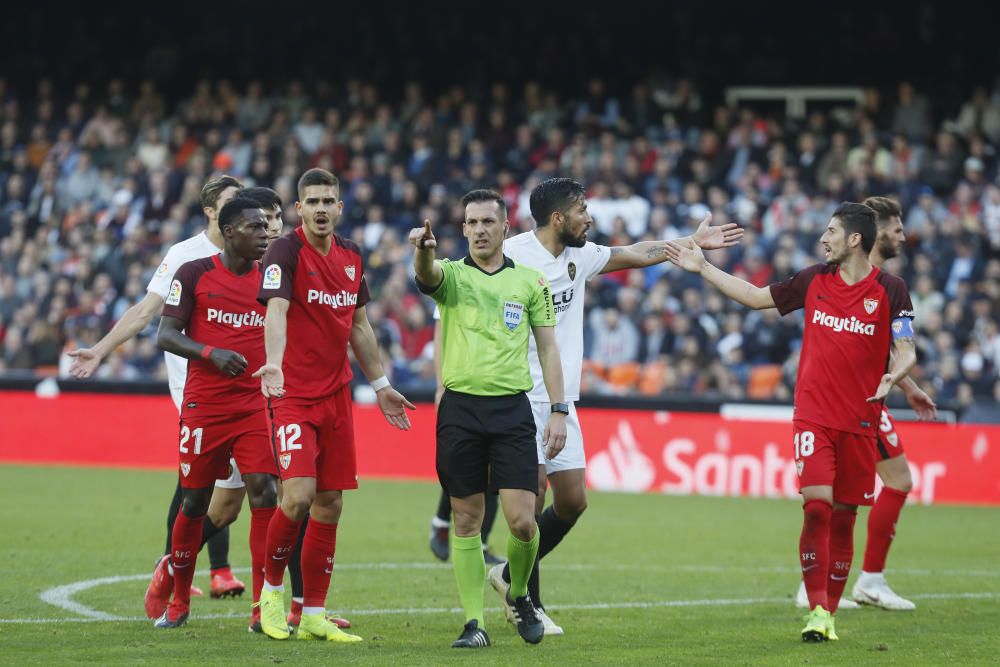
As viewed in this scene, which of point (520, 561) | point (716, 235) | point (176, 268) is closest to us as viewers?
point (520, 561)

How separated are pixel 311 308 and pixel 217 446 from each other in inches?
39.8

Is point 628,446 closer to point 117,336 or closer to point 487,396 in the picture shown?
point 117,336

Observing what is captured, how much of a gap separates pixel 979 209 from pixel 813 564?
49.8 feet

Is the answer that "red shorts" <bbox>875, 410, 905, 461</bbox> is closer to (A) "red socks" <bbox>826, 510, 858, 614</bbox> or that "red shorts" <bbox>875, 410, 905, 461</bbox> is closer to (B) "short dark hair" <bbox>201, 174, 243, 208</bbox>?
(A) "red socks" <bbox>826, 510, 858, 614</bbox>

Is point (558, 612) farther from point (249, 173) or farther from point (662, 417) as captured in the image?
Answer: point (249, 173)

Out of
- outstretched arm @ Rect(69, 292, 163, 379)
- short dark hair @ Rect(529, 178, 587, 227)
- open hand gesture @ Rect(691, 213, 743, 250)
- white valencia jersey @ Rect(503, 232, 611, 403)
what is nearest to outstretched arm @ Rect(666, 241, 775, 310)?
open hand gesture @ Rect(691, 213, 743, 250)

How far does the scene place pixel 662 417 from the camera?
18500 millimetres

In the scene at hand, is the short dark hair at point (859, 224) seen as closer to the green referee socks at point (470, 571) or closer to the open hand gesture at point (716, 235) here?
the open hand gesture at point (716, 235)

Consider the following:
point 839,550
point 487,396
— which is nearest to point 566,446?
point 487,396

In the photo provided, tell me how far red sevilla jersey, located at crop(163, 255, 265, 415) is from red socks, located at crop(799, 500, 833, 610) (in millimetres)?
3123

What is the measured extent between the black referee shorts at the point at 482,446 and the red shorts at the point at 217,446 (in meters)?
1.12

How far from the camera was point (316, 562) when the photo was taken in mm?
7977

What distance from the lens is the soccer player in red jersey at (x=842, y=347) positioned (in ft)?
27.7

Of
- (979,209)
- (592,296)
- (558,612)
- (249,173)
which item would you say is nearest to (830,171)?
(979,209)
